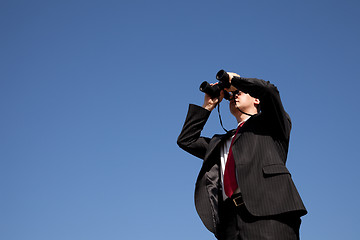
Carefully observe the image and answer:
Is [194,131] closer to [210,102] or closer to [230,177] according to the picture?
[210,102]

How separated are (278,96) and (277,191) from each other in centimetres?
75

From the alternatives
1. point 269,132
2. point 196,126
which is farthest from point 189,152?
point 269,132

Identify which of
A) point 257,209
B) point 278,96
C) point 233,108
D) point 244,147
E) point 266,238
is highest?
point 233,108

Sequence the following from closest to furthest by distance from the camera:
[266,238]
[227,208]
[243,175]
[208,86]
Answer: [266,238], [243,175], [227,208], [208,86]

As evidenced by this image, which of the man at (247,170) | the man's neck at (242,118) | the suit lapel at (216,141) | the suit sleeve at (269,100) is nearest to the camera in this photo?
the man at (247,170)

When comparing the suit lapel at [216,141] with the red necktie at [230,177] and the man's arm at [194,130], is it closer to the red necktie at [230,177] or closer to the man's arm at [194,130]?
the man's arm at [194,130]

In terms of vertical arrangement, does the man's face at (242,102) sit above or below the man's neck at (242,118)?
above

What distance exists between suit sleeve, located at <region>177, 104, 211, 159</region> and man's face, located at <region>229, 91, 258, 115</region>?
25 cm

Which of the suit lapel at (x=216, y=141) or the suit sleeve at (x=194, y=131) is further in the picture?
the suit sleeve at (x=194, y=131)

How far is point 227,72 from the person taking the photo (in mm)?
3451

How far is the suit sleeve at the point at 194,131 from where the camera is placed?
3.74 metres

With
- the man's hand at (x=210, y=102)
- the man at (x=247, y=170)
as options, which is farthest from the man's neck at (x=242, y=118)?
the man's hand at (x=210, y=102)

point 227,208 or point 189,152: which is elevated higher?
point 189,152

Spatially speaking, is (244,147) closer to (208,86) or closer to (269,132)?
(269,132)
